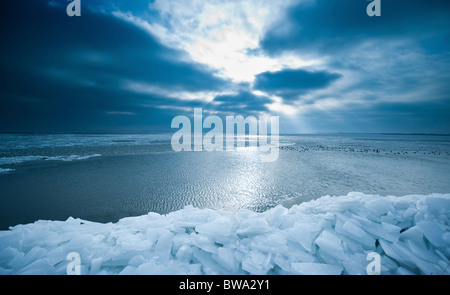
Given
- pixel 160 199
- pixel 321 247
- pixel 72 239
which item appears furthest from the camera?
pixel 160 199

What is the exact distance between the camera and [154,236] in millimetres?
2916

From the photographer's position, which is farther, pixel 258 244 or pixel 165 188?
pixel 165 188

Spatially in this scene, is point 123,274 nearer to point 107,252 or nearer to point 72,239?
point 107,252

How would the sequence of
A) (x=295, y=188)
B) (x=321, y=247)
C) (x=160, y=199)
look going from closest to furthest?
(x=321, y=247)
(x=160, y=199)
(x=295, y=188)

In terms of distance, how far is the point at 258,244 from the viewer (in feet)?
8.70

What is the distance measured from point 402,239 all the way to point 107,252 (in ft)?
14.1

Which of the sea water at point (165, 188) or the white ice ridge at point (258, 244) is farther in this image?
the sea water at point (165, 188)

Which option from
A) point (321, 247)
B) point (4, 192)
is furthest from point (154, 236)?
point (4, 192)

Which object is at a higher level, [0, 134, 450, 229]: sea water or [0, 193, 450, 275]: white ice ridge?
[0, 193, 450, 275]: white ice ridge

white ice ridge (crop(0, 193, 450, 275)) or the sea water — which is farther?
the sea water

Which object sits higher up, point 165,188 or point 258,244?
point 258,244

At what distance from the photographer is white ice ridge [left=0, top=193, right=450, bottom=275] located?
2305mm

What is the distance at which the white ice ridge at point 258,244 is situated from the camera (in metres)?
2.30

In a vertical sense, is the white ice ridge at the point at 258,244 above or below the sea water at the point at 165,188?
above
